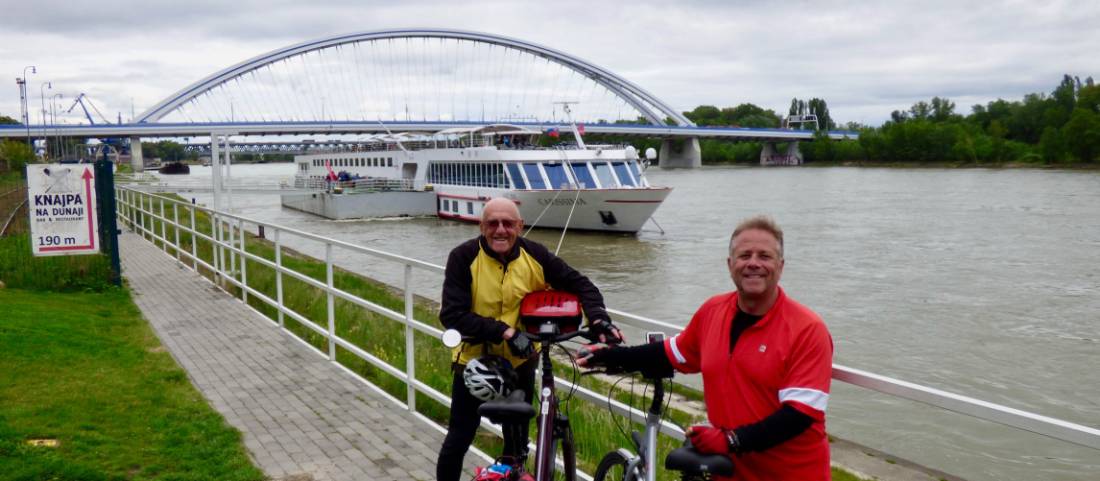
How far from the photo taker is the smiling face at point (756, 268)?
8.26ft

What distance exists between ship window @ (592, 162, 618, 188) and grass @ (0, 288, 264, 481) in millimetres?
24923

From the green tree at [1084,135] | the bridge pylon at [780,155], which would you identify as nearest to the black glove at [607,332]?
the green tree at [1084,135]

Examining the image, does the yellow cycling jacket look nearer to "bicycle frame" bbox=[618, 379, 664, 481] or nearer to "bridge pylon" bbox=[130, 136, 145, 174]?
"bicycle frame" bbox=[618, 379, 664, 481]

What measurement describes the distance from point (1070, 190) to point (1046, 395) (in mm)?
35887

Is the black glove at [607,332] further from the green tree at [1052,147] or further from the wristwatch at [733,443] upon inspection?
the green tree at [1052,147]

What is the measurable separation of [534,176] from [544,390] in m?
31.2

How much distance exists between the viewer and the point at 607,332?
324cm

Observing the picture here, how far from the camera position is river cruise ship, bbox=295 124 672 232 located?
31141 mm

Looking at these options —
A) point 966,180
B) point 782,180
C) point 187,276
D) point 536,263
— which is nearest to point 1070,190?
point 966,180

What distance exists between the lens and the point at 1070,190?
41656mm

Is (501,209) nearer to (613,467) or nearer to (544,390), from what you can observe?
(544,390)

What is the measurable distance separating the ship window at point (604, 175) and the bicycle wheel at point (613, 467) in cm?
2905

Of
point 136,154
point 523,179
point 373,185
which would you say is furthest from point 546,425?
point 136,154

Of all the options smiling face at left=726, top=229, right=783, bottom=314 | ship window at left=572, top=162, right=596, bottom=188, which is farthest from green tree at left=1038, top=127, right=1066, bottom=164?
smiling face at left=726, top=229, right=783, bottom=314
